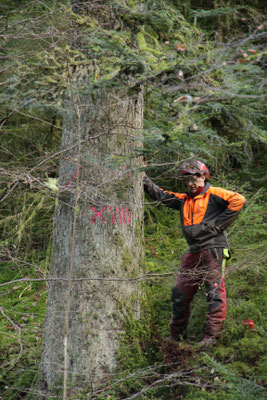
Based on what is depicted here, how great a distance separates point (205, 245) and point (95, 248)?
4.11 feet

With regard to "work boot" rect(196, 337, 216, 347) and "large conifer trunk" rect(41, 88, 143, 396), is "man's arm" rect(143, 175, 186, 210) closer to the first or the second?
"large conifer trunk" rect(41, 88, 143, 396)

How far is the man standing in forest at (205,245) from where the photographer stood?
16.6ft

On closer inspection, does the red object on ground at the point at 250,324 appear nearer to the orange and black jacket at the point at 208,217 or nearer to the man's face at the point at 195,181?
the orange and black jacket at the point at 208,217

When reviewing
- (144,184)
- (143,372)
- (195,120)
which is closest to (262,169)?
(144,184)

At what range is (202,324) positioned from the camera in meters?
5.58

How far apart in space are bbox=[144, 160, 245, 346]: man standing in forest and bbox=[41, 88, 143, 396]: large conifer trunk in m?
0.54

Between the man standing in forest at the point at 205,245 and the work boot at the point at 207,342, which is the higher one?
the man standing in forest at the point at 205,245

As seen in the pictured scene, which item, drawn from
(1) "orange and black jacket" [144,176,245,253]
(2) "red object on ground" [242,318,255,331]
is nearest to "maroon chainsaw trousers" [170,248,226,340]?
(1) "orange and black jacket" [144,176,245,253]

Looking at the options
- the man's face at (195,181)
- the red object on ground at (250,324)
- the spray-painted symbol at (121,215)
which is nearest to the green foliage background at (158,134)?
the red object on ground at (250,324)

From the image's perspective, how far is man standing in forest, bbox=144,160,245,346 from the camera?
5066mm

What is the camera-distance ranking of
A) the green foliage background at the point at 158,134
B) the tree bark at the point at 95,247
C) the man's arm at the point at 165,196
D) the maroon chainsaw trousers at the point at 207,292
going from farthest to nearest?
the man's arm at the point at 165,196 → the maroon chainsaw trousers at the point at 207,292 → the tree bark at the point at 95,247 → the green foliage background at the point at 158,134

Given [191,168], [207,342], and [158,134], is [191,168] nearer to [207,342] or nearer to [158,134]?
[158,134]

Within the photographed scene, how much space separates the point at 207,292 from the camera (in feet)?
16.9

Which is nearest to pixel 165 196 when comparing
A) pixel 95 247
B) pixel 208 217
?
pixel 208 217
